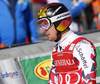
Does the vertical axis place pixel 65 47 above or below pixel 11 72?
above

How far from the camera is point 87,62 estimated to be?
2236 mm

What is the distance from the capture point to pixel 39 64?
3215mm

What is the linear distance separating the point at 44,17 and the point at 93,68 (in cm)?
73

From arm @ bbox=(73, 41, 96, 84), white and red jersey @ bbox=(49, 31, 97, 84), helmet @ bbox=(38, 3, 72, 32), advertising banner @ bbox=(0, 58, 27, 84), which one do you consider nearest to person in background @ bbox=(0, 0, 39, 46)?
advertising banner @ bbox=(0, 58, 27, 84)

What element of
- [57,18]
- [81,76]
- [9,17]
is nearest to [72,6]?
[9,17]

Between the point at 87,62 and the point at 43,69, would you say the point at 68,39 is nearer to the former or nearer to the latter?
the point at 87,62

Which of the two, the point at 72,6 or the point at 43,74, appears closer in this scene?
the point at 43,74

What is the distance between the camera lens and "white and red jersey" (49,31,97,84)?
7.36ft

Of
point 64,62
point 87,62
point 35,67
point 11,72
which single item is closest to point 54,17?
point 64,62

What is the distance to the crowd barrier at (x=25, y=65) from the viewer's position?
10.3ft

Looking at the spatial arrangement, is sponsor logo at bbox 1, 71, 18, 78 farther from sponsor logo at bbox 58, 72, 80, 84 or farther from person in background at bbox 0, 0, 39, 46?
person in background at bbox 0, 0, 39, 46

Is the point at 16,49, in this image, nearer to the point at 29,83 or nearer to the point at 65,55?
the point at 29,83

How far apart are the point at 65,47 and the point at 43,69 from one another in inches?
32.8

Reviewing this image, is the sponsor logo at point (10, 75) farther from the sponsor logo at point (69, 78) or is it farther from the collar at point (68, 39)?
the collar at point (68, 39)
